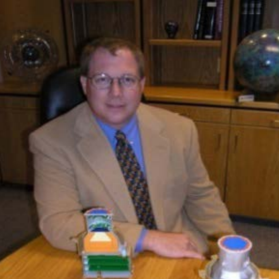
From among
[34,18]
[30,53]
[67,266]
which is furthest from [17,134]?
[67,266]

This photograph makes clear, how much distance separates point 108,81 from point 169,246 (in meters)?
0.55

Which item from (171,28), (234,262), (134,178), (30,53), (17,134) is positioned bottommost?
(17,134)

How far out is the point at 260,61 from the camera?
2014mm

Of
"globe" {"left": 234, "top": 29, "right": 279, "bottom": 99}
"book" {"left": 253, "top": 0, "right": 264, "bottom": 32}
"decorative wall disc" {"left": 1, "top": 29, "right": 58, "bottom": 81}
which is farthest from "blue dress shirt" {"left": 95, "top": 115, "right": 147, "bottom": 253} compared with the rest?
"decorative wall disc" {"left": 1, "top": 29, "right": 58, "bottom": 81}

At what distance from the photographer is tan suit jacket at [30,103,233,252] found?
108 cm

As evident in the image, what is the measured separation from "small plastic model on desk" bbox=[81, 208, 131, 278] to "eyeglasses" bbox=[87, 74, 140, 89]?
498mm

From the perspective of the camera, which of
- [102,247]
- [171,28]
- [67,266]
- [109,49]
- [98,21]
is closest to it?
[102,247]

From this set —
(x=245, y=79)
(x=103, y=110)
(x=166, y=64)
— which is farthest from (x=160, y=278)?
(x=166, y=64)

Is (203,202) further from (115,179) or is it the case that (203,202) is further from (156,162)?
(115,179)

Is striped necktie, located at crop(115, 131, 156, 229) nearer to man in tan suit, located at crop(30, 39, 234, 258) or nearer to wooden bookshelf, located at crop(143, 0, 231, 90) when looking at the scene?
man in tan suit, located at crop(30, 39, 234, 258)

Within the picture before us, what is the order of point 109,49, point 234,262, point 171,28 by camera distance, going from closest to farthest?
point 234,262 < point 109,49 < point 171,28

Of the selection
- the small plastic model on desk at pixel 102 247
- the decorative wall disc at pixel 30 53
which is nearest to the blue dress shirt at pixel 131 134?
the small plastic model on desk at pixel 102 247

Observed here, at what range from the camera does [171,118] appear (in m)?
1.34

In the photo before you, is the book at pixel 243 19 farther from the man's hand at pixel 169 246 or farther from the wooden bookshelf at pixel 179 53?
the man's hand at pixel 169 246
